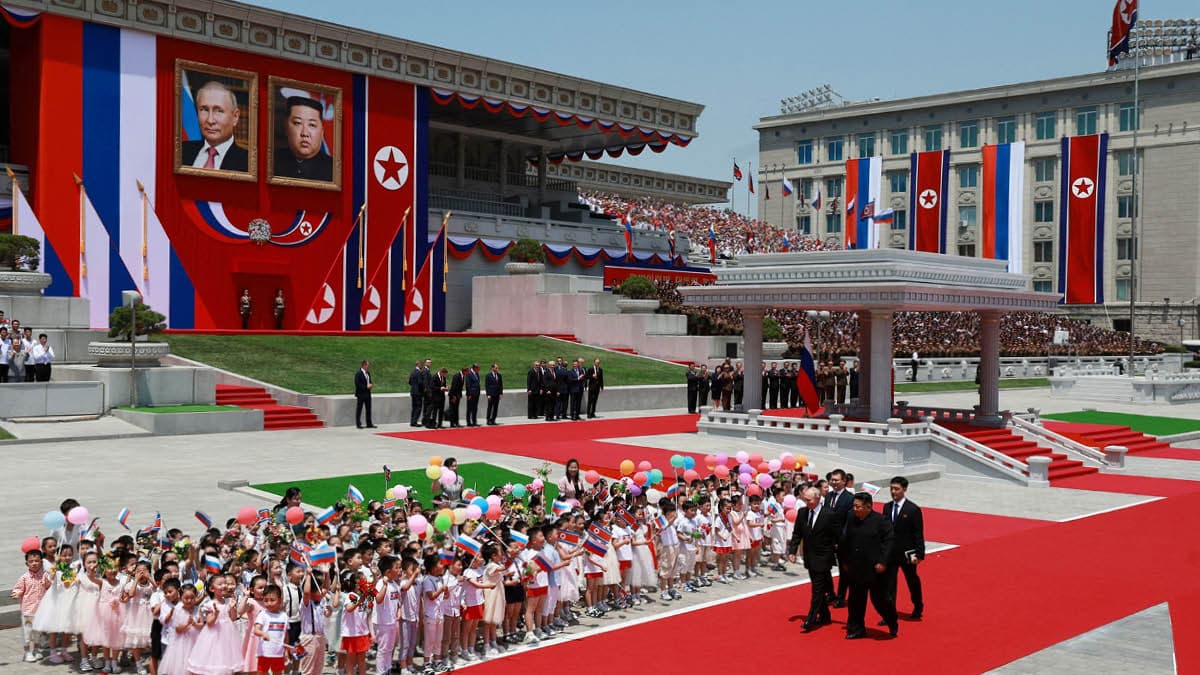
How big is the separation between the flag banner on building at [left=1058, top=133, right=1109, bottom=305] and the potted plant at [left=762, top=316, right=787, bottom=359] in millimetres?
13780

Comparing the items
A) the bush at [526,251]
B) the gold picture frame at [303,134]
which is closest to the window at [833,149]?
the bush at [526,251]

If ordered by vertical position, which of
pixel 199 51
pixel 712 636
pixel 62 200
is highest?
pixel 199 51

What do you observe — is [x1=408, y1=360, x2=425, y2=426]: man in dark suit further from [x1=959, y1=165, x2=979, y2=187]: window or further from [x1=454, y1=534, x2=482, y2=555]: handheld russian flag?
[x1=959, y1=165, x2=979, y2=187]: window

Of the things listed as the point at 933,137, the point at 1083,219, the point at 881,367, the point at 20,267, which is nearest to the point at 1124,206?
the point at 933,137

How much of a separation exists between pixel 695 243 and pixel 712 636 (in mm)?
62725

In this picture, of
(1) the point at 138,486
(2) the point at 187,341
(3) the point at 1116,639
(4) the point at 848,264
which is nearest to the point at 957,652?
(3) the point at 1116,639

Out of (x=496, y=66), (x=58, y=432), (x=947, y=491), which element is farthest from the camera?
(x=496, y=66)

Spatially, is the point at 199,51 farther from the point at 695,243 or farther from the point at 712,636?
the point at 695,243

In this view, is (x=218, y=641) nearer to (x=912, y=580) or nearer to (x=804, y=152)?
(x=912, y=580)

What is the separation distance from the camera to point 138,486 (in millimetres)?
18984

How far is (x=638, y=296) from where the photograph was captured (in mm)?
46062

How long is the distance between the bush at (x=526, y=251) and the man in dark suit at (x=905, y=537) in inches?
1437

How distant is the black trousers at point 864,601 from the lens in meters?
12.1

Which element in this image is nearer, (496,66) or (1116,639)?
(1116,639)
